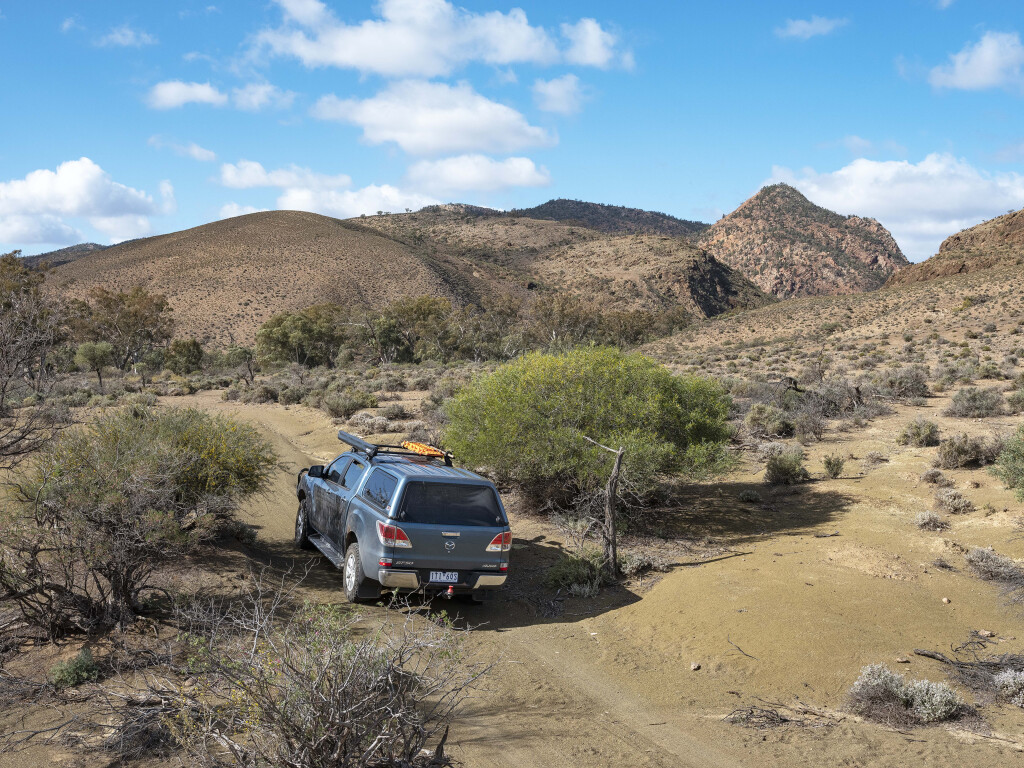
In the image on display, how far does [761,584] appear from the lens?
871 cm

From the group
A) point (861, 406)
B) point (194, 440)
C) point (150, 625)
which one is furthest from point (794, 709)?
point (861, 406)

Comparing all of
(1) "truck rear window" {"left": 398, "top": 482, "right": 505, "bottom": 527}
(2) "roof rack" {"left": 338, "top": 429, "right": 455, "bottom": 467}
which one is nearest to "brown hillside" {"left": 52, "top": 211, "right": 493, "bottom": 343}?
(2) "roof rack" {"left": 338, "top": 429, "right": 455, "bottom": 467}

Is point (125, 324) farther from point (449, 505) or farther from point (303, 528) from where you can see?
point (449, 505)

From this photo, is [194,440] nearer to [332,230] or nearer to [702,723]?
[702,723]

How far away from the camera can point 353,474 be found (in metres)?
9.25

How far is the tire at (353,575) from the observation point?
777 cm

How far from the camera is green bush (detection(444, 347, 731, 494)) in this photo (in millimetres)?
11609

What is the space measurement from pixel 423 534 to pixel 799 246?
123417 mm

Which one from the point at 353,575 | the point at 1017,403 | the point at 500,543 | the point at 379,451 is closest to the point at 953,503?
the point at 500,543

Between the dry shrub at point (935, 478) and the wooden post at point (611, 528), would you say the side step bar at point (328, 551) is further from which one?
the dry shrub at point (935, 478)

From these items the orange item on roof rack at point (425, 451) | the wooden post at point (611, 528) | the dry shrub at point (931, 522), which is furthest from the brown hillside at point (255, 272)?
the dry shrub at point (931, 522)

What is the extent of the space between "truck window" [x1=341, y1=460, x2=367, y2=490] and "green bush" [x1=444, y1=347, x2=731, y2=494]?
3.13 m

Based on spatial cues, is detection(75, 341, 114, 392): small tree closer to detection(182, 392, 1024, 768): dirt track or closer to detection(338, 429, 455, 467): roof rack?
detection(182, 392, 1024, 768): dirt track

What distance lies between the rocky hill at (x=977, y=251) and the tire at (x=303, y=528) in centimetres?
5885
